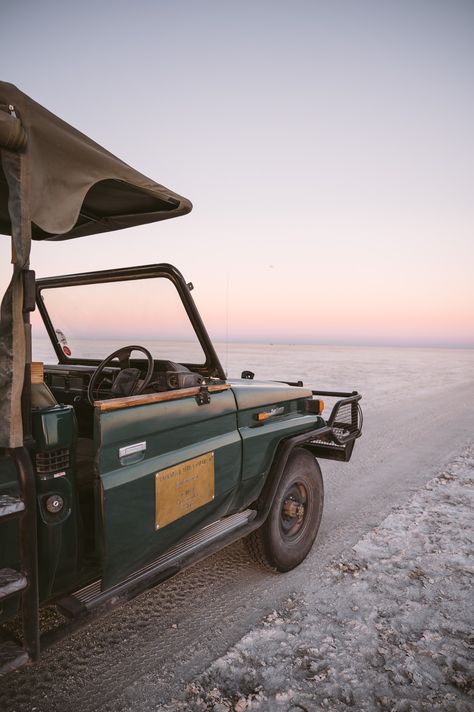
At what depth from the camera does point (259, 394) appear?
3.12m

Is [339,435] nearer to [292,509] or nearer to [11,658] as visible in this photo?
[292,509]

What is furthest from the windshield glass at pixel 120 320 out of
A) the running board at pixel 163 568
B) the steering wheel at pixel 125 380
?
the running board at pixel 163 568

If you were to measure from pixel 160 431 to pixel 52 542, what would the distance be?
0.69 meters

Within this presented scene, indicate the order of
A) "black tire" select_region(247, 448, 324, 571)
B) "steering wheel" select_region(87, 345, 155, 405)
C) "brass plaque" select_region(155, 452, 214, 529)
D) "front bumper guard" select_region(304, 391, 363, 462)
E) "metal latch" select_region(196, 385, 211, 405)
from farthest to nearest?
"front bumper guard" select_region(304, 391, 363, 462) < "black tire" select_region(247, 448, 324, 571) < "steering wheel" select_region(87, 345, 155, 405) < "metal latch" select_region(196, 385, 211, 405) < "brass plaque" select_region(155, 452, 214, 529)

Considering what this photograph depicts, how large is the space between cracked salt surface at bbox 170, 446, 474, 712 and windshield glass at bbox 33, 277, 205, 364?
1697mm

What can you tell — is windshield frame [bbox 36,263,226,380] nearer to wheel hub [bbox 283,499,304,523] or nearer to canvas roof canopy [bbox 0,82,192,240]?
canvas roof canopy [bbox 0,82,192,240]

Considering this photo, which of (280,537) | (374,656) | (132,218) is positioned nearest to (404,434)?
(280,537)

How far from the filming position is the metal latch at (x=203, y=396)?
2564mm

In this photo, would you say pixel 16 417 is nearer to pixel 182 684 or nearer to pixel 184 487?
pixel 184 487

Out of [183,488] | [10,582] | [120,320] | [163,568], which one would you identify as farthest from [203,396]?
[10,582]

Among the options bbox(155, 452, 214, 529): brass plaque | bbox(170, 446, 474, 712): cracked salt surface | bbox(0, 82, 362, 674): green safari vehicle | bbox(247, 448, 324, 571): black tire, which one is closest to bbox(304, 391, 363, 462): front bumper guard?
bbox(0, 82, 362, 674): green safari vehicle

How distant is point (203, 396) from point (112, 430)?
0.67 metres

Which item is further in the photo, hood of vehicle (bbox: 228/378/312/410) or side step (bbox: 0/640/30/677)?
hood of vehicle (bbox: 228/378/312/410)

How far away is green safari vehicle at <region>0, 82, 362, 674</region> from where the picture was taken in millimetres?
1656
